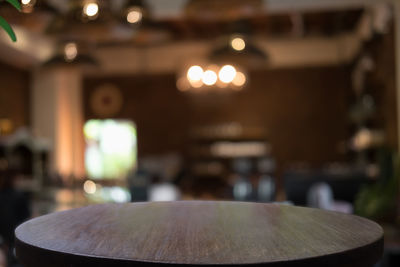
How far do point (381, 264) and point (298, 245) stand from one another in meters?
2.49

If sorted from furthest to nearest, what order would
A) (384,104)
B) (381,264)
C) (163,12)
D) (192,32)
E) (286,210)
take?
(192,32), (384,104), (163,12), (381,264), (286,210)

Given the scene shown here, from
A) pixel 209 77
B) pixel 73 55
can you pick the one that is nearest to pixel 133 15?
pixel 73 55

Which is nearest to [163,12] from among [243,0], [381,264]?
[243,0]

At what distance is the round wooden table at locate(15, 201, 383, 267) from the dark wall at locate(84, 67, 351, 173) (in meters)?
Result: 12.0

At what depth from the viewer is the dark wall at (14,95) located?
11.9m

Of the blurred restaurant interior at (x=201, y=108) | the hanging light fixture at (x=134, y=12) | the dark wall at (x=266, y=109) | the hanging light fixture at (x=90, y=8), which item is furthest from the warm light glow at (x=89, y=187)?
the hanging light fixture at (x=90, y=8)

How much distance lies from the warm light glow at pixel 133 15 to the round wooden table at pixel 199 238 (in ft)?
8.97

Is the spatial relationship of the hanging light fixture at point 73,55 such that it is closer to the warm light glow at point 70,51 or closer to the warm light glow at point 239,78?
the warm light glow at point 70,51

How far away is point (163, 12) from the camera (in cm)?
805

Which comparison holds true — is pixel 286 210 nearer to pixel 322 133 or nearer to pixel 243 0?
pixel 243 0

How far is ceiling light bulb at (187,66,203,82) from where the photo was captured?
11.5 meters

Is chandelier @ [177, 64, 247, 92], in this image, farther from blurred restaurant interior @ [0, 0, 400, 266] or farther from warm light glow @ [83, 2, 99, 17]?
warm light glow @ [83, 2, 99, 17]

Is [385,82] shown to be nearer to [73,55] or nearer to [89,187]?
[89,187]

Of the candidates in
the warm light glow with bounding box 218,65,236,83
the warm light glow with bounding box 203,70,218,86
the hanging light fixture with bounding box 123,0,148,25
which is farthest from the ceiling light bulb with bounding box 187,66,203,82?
the hanging light fixture with bounding box 123,0,148,25
